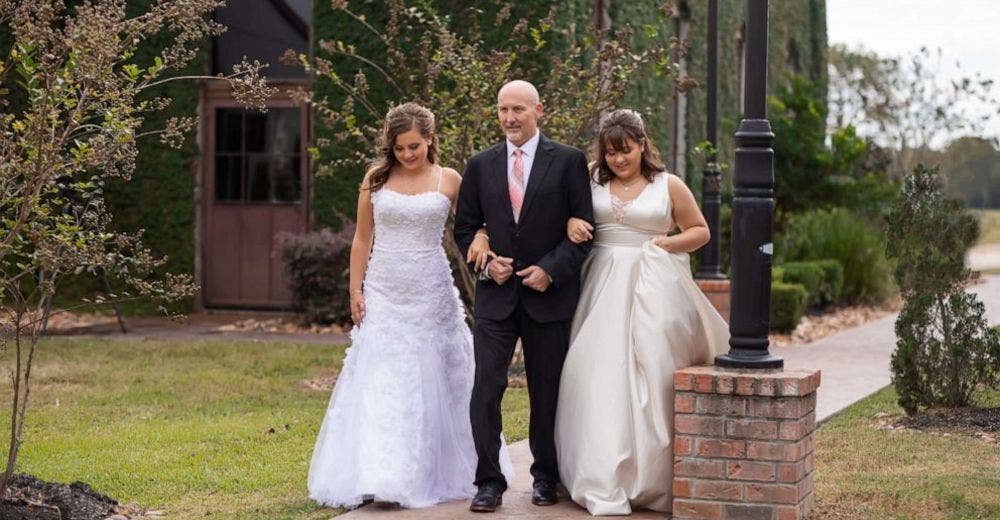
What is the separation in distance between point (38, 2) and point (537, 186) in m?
2.27

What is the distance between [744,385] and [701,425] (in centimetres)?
26

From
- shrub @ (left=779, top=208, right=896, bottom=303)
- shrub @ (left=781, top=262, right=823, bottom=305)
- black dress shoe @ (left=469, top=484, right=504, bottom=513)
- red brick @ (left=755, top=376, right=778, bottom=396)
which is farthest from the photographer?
shrub @ (left=779, top=208, right=896, bottom=303)

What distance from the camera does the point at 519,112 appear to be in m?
6.45

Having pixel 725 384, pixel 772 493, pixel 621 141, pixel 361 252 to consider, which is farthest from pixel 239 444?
pixel 772 493

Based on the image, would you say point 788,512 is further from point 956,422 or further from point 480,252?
point 956,422

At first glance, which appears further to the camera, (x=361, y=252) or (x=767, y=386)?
(x=361, y=252)

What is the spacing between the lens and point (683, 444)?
611 centimetres

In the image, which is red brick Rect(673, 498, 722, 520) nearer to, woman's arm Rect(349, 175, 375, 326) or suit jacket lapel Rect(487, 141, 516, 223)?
suit jacket lapel Rect(487, 141, 516, 223)

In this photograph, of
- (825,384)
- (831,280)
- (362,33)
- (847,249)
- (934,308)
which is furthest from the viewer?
(847,249)

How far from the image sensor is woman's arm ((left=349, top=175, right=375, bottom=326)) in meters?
6.95

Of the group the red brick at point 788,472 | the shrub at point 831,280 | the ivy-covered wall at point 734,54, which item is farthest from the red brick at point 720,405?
the shrub at point 831,280

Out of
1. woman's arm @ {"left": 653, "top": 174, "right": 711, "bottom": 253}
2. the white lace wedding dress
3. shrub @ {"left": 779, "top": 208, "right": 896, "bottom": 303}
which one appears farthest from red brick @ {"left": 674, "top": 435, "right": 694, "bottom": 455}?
shrub @ {"left": 779, "top": 208, "right": 896, "bottom": 303}

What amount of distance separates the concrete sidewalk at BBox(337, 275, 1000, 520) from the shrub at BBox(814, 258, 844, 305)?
2.41 feet

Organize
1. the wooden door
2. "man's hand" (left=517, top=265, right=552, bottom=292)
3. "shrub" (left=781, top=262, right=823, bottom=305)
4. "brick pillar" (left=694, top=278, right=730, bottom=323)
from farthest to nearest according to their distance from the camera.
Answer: "shrub" (left=781, top=262, right=823, bottom=305), the wooden door, "brick pillar" (left=694, top=278, right=730, bottom=323), "man's hand" (left=517, top=265, right=552, bottom=292)
